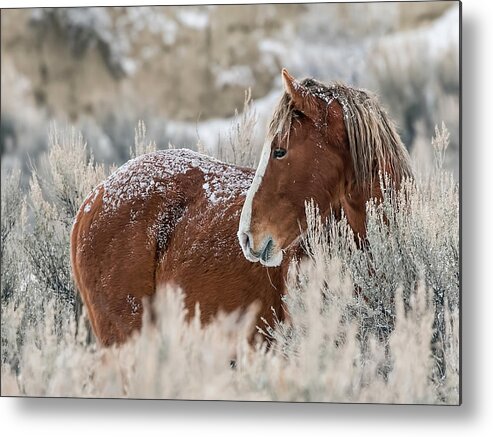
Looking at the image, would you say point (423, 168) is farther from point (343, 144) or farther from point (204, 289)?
point (204, 289)

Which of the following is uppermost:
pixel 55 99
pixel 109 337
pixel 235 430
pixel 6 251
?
pixel 55 99

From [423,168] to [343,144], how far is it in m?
0.39

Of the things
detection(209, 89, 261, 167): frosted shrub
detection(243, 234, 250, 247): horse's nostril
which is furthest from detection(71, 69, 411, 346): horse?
detection(209, 89, 261, 167): frosted shrub

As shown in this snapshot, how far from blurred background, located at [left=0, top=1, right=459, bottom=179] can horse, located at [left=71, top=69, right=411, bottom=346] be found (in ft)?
0.63

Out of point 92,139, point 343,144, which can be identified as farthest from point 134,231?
point 343,144

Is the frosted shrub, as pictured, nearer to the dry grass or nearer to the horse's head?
the horse's head

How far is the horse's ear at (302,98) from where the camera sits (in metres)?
3.53

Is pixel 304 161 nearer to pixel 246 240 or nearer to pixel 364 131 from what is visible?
pixel 364 131

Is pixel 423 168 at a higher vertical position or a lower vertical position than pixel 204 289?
higher

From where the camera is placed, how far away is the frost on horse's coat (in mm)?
3824

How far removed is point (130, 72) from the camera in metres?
4.07

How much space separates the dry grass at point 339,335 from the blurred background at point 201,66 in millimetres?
317

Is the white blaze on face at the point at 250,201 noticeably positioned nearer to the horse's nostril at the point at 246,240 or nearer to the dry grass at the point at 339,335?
the horse's nostril at the point at 246,240

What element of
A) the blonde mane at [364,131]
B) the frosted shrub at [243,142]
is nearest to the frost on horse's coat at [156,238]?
the frosted shrub at [243,142]
